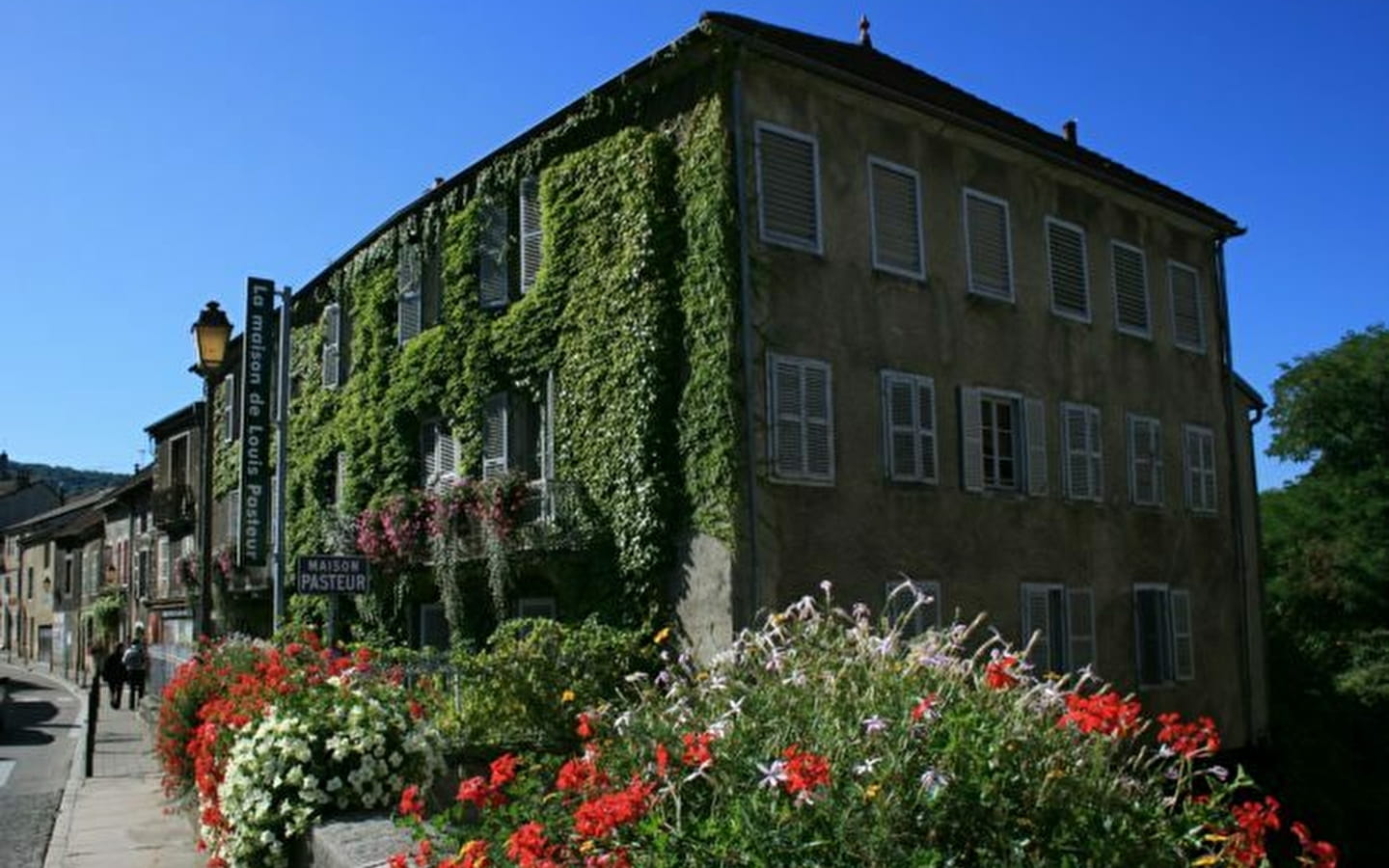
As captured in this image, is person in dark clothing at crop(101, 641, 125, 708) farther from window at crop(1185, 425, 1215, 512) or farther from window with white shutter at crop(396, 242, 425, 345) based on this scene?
window at crop(1185, 425, 1215, 512)

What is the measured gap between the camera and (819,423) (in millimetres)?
14883

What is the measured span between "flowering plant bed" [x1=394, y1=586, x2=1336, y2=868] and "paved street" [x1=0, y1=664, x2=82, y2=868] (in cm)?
854

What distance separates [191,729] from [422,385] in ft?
26.8

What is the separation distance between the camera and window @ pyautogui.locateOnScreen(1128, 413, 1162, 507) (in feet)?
63.9

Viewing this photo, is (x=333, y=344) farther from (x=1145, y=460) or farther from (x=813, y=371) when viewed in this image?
(x=1145, y=460)

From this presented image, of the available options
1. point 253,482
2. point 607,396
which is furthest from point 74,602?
point 607,396

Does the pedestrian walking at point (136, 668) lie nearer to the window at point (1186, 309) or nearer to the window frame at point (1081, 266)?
the window frame at point (1081, 266)

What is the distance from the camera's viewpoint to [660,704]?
211 inches

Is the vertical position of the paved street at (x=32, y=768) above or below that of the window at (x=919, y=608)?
below

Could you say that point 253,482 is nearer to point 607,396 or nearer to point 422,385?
point 422,385

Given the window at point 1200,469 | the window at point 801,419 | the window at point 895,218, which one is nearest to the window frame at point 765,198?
the window at point 895,218

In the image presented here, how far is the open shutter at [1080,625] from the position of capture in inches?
705

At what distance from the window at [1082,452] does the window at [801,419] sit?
493 centimetres

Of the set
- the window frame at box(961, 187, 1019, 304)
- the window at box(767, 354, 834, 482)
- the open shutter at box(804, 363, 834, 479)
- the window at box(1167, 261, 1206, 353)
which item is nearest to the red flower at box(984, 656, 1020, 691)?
the window at box(767, 354, 834, 482)
